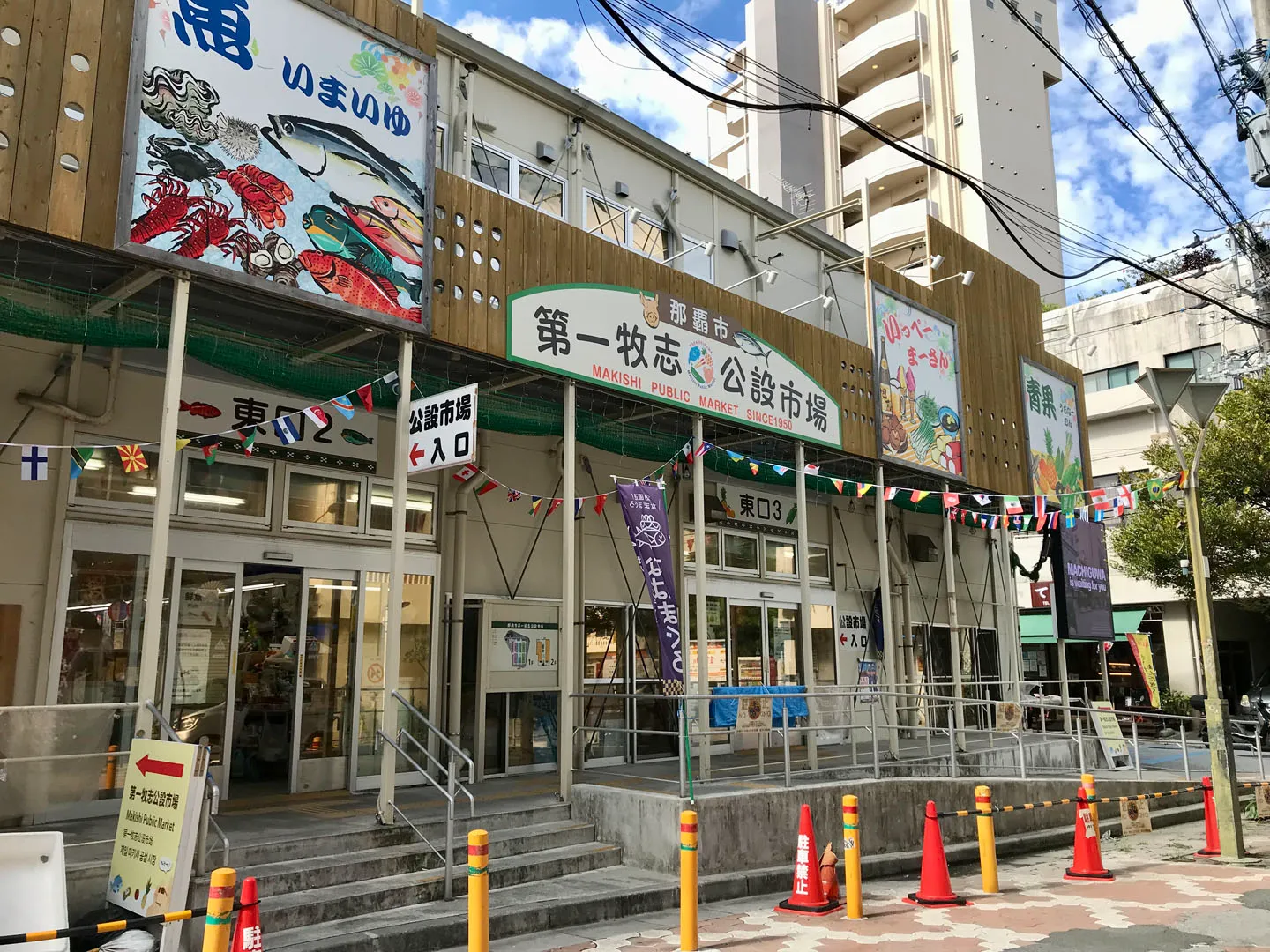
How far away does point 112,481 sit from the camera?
9.34 metres

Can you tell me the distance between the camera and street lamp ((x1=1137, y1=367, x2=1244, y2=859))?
1032cm

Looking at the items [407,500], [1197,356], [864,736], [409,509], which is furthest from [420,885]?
[1197,356]

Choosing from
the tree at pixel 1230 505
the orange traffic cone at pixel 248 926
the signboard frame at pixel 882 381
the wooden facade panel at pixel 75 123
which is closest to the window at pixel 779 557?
the signboard frame at pixel 882 381

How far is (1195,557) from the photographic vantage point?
10766mm

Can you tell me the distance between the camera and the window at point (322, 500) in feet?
35.2

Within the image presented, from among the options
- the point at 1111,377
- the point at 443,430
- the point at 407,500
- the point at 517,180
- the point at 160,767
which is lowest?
the point at 160,767

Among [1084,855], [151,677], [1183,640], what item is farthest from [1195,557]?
[1183,640]

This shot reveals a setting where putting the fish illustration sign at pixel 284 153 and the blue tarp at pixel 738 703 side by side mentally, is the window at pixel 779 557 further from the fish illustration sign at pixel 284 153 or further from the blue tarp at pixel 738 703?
the fish illustration sign at pixel 284 153

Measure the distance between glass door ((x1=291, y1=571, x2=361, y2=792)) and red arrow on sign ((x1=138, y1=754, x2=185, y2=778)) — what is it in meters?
3.83

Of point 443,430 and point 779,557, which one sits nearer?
point 443,430

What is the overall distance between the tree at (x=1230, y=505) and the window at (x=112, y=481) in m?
21.3

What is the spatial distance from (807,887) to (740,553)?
8.17 metres

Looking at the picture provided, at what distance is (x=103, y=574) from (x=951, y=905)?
27.4 feet

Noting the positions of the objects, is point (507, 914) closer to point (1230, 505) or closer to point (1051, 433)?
point (1051, 433)
